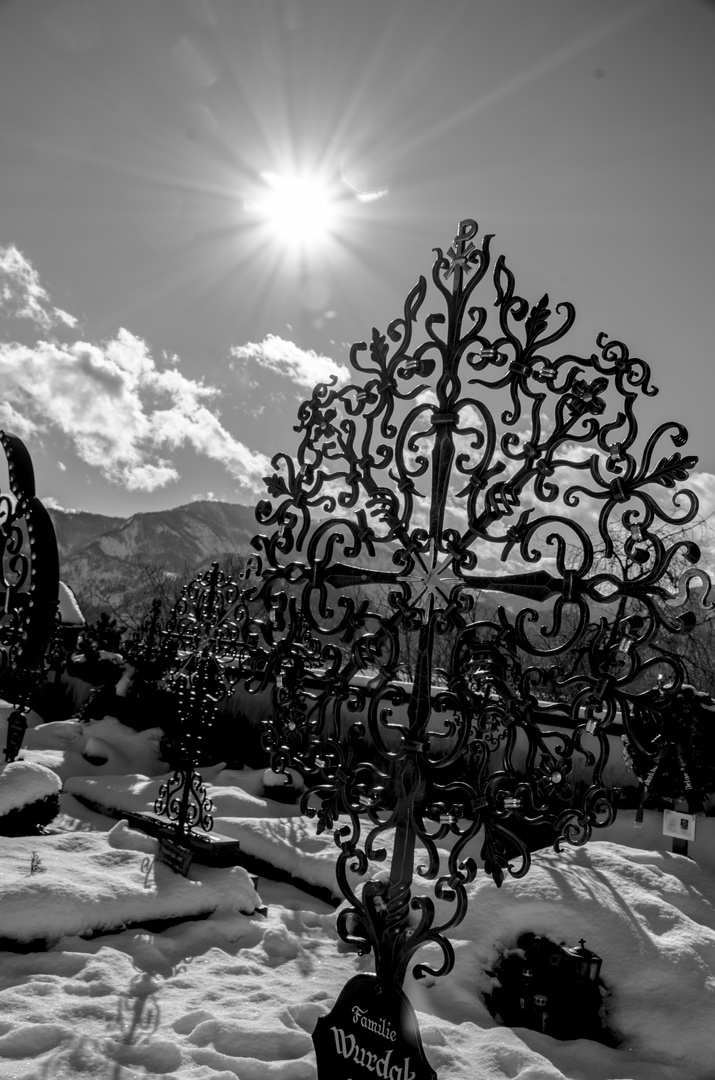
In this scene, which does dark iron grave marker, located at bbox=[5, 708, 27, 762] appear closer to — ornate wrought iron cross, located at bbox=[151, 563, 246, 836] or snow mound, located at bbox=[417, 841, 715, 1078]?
ornate wrought iron cross, located at bbox=[151, 563, 246, 836]

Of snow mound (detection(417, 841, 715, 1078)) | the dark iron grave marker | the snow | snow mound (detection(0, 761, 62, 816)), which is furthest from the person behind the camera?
the snow

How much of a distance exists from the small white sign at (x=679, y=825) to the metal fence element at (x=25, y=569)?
20.2ft

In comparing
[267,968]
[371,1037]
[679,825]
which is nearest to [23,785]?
[267,968]

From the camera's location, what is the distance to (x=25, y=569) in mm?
→ 4129

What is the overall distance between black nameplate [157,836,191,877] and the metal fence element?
430 centimetres

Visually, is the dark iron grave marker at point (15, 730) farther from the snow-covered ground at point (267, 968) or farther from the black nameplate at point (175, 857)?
the black nameplate at point (175, 857)

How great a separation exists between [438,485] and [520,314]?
92 cm

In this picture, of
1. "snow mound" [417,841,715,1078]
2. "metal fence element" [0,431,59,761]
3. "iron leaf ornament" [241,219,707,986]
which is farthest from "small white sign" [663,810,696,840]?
"metal fence element" [0,431,59,761]

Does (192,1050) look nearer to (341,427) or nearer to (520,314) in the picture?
(341,427)

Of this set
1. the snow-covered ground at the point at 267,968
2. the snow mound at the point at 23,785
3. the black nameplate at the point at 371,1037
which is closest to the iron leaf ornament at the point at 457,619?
the black nameplate at the point at 371,1037

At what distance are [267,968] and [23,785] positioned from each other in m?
4.28

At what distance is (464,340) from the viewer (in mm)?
3451

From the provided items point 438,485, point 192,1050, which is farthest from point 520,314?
point 192,1050

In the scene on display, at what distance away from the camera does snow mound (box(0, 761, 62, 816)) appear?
332 inches
